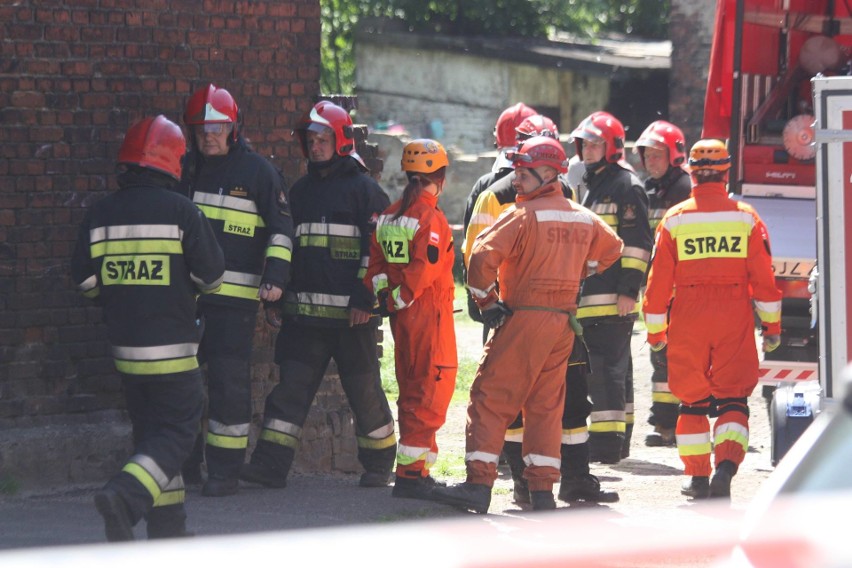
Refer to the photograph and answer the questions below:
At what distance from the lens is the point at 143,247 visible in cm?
610

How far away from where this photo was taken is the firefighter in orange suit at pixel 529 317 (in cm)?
689

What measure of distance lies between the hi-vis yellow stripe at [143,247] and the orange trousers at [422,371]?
1.51 metres


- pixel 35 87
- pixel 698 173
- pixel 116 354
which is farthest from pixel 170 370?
pixel 698 173

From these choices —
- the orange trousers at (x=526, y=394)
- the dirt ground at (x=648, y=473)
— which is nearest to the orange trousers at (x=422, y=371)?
the orange trousers at (x=526, y=394)

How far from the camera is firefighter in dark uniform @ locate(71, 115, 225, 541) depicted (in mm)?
6062

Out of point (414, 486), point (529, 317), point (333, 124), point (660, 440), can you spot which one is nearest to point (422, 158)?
point (333, 124)

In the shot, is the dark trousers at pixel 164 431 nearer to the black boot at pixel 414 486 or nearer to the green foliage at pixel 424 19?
the black boot at pixel 414 486

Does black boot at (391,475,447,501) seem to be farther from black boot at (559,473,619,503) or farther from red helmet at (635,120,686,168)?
red helmet at (635,120,686,168)

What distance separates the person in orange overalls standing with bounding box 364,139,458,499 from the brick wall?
4.63 ft

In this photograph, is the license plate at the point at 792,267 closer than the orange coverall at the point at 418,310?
No

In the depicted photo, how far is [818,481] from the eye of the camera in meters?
3.02

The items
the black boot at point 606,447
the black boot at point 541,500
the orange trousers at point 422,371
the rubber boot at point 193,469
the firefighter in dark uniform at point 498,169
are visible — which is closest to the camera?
the black boot at point 541,500

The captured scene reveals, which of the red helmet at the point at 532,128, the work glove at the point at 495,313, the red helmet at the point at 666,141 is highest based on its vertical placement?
the red helmet at the point at 532,128

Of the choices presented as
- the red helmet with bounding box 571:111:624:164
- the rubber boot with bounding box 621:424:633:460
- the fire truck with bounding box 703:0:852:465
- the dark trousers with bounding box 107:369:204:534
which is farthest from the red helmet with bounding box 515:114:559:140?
the dark trousers with bounding box 107:369:204:534
